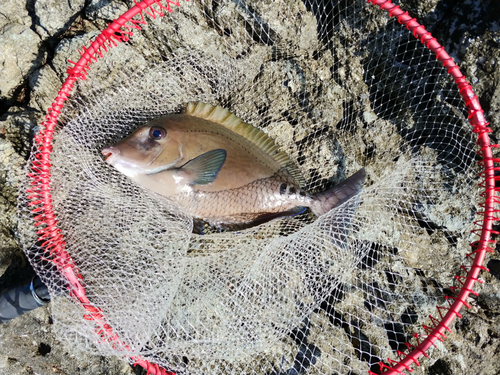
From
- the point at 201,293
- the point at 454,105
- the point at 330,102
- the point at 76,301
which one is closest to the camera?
the point at 76,301

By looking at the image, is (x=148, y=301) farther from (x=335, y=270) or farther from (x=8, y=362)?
(x=8, y=362)

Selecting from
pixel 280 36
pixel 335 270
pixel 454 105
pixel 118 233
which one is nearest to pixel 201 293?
pixel 118 233

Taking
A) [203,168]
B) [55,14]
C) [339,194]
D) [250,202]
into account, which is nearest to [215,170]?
[203,168]

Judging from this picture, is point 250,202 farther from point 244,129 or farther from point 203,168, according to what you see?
point 244,129

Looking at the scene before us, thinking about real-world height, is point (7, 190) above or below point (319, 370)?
below

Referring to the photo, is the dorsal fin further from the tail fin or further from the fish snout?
the fish snout

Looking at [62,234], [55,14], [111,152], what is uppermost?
[55,14]

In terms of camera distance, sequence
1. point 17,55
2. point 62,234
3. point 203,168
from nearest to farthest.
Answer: point 62,234, point 203,168, point 17,55

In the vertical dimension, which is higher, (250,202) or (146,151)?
(250,202)

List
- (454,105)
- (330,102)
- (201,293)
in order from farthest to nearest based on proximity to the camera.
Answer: (330,102), (454,105), (201,293)
